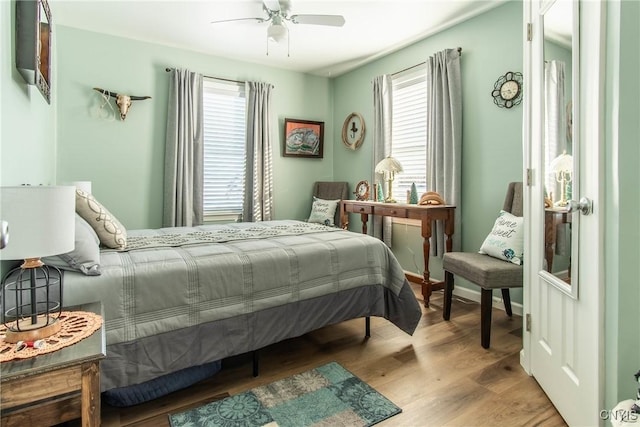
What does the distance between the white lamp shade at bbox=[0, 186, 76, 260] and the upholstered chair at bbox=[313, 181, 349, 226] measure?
148 inches

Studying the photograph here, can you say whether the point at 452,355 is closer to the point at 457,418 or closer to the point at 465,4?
the point at 457,418

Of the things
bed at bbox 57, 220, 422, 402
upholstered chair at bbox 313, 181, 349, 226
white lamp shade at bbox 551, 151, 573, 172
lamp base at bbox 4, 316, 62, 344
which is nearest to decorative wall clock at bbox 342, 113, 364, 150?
upholstered chair at bbox 313, 181, 349, 226

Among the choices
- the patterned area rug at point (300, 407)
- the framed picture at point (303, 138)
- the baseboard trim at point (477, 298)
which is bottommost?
the patterned area rug at point (300, 407)

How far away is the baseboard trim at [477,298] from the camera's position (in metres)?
3.01

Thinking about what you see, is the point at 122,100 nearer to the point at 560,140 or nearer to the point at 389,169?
the point at 389,169

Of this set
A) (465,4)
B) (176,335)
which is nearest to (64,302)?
(176,335)

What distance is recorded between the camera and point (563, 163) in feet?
5.26

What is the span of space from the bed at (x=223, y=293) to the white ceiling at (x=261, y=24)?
6.92 ft

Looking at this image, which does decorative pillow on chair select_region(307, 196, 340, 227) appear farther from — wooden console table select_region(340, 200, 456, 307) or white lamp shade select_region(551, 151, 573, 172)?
white lamp shade select_region(551, 151, 573, 172)

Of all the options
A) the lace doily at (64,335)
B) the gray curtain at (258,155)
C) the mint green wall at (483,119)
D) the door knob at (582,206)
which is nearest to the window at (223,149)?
the gray curtain at (258,155)

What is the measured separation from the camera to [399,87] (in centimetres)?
416

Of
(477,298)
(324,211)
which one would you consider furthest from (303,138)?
(477,298)

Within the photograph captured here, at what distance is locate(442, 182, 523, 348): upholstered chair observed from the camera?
2.35m

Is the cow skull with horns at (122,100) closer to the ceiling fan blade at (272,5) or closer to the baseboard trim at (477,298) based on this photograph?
the ceiling fan blade at (272,5)
